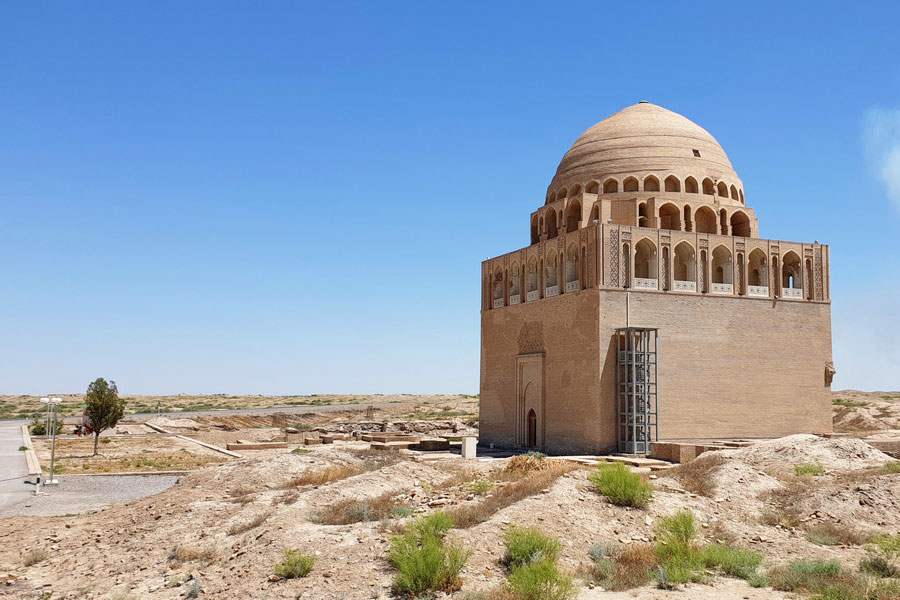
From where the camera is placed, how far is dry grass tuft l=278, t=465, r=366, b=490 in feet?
59.1

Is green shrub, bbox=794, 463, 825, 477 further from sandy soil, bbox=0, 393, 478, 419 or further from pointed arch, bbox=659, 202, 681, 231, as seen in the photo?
sandy soil, bbox=0, 393, 478, 419

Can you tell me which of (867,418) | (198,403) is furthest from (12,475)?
(198,403)

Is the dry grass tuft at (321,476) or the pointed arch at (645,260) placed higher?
the pointed arch at (645,260)

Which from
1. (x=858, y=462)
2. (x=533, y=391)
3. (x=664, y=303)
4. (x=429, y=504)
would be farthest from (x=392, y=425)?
(x=429, y=504)

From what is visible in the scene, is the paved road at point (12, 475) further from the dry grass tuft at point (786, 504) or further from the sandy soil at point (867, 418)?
the sandy soil at point (867, 418)

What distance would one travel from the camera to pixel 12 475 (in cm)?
2400

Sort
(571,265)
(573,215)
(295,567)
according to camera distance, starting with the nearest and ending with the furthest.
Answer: (295,567)
(571,265)
(573,215)

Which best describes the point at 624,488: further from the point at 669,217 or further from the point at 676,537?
the point at 669,217

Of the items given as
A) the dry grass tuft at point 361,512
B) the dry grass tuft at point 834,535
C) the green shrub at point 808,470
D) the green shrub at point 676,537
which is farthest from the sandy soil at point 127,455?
the dry grass tuft at point 834,535

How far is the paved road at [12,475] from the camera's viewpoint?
19594 millimetres

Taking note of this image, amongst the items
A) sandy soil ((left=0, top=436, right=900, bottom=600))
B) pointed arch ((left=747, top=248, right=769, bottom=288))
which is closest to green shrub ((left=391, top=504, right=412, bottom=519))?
sandy soil ((left=0, top=436, right=900, bottom=600))

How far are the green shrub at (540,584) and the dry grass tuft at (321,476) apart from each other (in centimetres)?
860

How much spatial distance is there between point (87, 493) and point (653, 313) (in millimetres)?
18706

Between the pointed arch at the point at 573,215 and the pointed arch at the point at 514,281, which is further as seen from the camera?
the pointed arch at the point at 514,281
